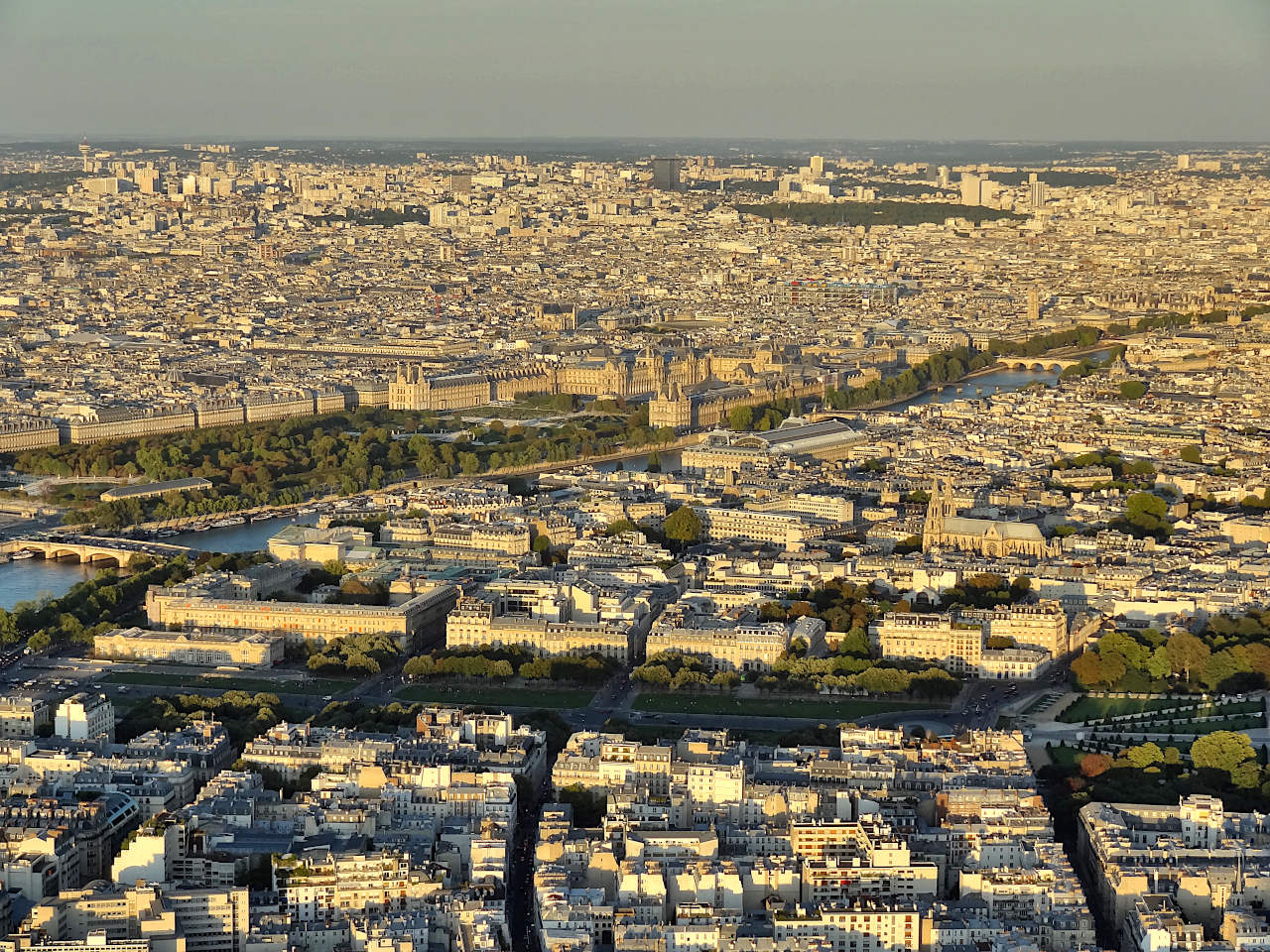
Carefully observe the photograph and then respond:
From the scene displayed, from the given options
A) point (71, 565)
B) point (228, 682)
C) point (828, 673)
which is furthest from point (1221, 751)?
point (71, 565)

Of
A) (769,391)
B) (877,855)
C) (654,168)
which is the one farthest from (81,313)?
(654,168)

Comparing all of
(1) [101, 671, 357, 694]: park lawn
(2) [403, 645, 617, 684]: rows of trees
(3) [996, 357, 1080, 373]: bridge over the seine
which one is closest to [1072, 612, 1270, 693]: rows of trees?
(2) [403, 645, 617, 684]: rows of trees

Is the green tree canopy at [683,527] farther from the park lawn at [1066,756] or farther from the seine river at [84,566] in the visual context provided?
the park lawn at [1066,756]

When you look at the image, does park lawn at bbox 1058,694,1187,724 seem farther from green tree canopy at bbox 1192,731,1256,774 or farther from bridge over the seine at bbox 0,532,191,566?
bridge over the seine at bbox 0,532,191,566

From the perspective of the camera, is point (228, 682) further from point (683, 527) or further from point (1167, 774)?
point (1167, 774)

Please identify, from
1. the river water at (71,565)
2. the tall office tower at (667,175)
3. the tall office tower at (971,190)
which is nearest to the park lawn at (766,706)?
the river water at (71,565)

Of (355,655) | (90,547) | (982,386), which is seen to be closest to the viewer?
(355,655)

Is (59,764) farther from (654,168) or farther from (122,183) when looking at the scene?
(654,168)
